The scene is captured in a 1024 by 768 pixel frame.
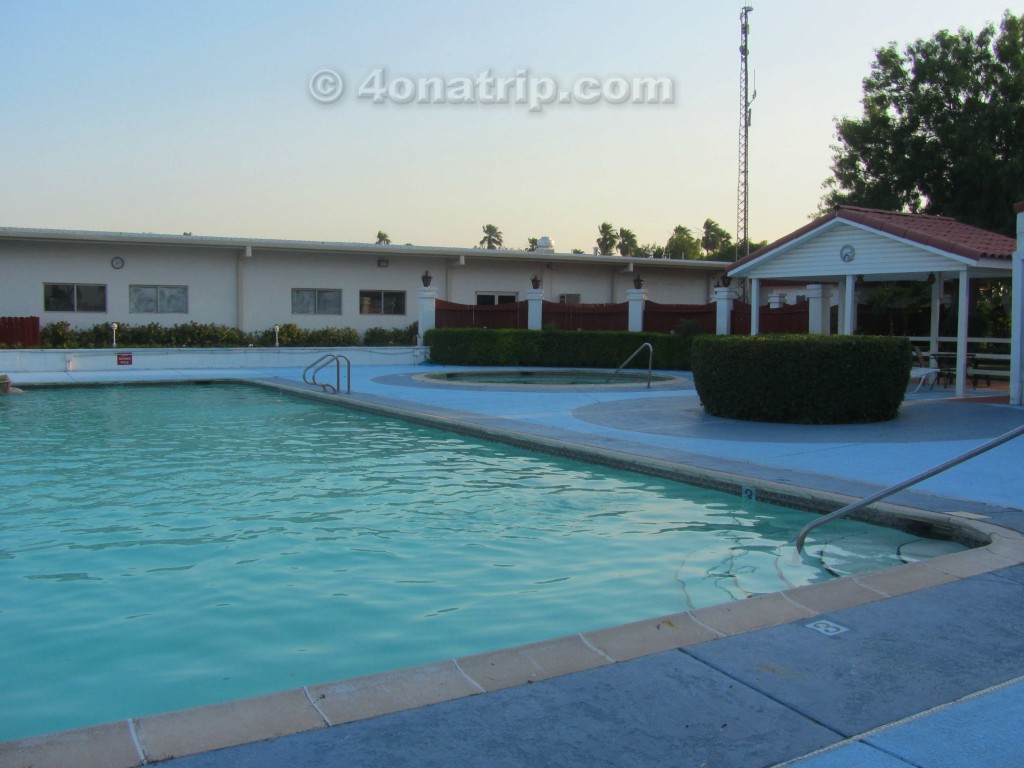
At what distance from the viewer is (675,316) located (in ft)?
84.9

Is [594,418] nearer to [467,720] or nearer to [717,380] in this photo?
[717,380]

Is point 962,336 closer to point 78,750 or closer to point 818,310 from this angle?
point 818,310

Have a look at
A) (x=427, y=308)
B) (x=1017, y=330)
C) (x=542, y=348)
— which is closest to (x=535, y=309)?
(x=542, y=348)

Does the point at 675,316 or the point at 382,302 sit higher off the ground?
the point at 382,302

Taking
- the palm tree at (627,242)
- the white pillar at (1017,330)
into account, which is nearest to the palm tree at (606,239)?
the palm tree at (627,242)

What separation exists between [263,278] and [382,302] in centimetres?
408

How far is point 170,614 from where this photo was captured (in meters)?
5.52

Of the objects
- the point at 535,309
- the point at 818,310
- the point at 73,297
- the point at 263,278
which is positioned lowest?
the point at 818,310

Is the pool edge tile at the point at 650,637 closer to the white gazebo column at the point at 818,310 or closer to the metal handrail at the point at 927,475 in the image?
the metal handrail at the point at 927,475

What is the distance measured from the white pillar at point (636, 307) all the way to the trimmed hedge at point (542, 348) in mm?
1377

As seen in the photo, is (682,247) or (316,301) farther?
(682,247)

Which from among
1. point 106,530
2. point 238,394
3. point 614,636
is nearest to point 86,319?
point 238,394

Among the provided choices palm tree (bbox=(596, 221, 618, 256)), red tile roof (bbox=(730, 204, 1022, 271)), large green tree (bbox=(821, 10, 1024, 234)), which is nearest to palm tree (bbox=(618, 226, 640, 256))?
palm tree (bbox=(596, 221, 618, 256))

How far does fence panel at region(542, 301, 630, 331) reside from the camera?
2683 cm
